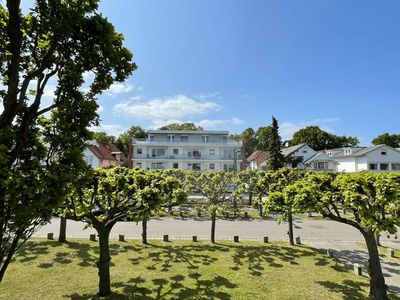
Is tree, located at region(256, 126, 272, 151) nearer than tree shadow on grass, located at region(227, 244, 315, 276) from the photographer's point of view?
No

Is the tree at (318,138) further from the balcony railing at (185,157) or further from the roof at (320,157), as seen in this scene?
the balcony railing at (185,157)

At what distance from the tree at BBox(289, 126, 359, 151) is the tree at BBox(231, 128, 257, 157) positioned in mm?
14865

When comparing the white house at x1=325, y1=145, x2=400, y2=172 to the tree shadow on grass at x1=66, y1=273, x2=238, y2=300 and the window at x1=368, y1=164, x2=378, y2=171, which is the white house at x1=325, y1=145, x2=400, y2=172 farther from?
the tree shadow on grass at x1=66, y1=273, x2=238, y2=300

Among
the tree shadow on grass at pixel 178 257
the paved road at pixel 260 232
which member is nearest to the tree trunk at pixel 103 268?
the tree shadow on grass at pixel 178 257

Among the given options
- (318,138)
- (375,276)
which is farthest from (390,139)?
(375,276)

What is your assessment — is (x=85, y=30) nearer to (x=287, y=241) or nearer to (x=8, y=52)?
(x=8, y=52)

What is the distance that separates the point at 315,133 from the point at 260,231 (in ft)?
201

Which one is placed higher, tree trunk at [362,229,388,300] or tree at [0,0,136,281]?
tree at [0,0,136,281]

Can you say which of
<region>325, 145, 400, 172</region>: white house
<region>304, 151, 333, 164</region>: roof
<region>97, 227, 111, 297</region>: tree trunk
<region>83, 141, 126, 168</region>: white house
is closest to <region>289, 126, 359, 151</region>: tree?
<region>304, 151, 333, 164</region>: roof

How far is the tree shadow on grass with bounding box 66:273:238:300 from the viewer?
10.1 m

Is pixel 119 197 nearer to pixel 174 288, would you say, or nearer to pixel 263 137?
pixel 174 288

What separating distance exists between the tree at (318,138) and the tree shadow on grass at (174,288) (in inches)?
2798

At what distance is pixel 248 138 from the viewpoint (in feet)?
298

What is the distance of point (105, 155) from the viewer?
2157 inches
